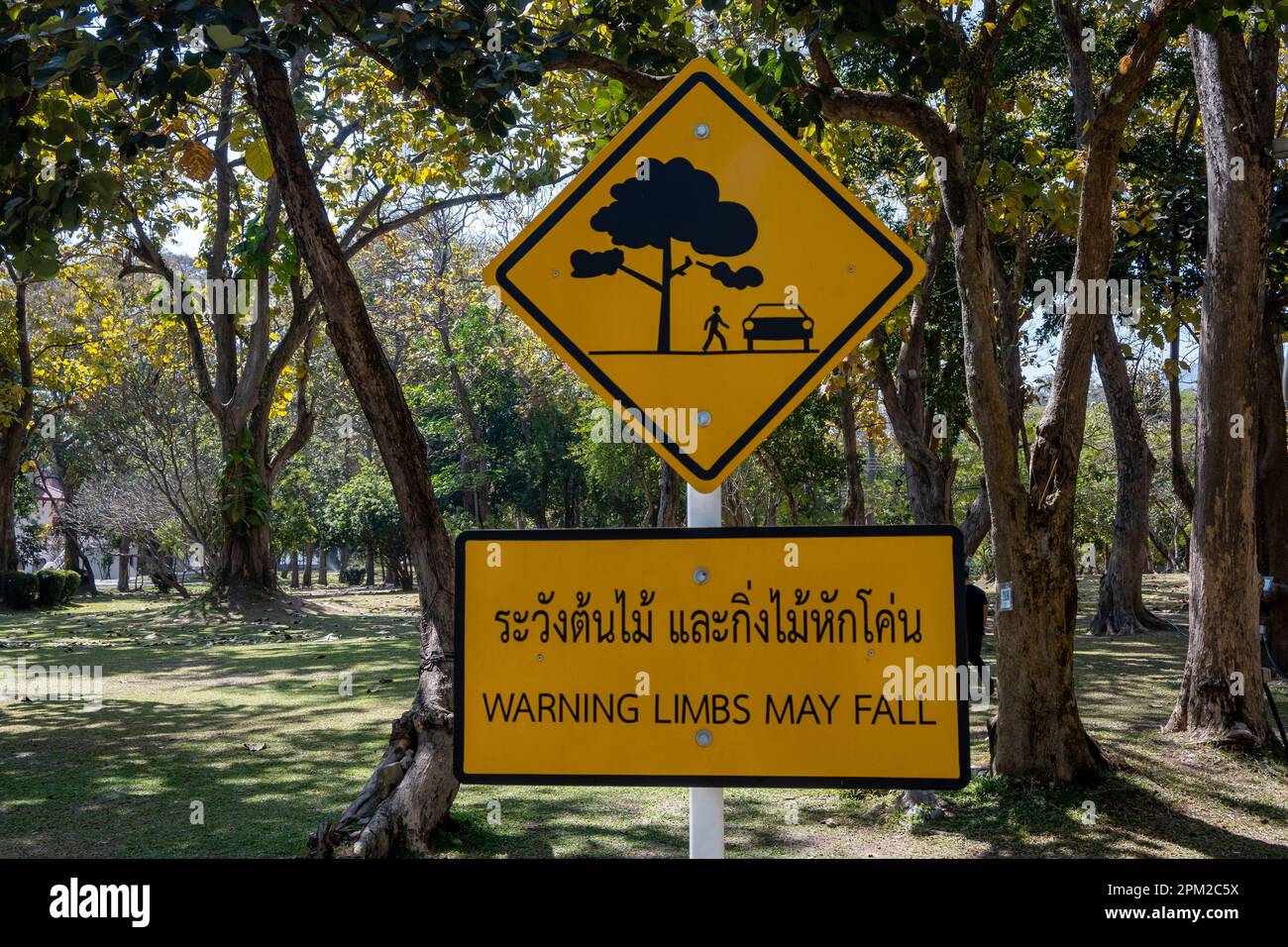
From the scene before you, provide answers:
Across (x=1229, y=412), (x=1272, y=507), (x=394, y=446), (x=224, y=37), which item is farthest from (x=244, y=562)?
(x=224, y=37)

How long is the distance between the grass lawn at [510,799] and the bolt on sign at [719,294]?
13.3 ft

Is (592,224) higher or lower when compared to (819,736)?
higher

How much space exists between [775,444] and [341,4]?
1644 centimetres

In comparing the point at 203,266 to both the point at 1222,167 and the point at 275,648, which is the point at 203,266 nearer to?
the point at 275,648

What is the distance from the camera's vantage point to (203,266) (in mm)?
20625

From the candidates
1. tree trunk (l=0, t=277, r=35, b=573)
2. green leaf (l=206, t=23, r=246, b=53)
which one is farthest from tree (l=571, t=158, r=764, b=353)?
tree trunk (l=0, t=277, r=35, b=573)

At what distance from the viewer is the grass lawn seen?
639cm

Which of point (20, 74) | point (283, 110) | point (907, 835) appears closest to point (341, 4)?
point (283, 110)

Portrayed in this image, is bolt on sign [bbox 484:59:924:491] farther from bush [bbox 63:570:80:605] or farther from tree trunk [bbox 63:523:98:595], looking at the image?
tree trunk [bbox 63:523:98:595]

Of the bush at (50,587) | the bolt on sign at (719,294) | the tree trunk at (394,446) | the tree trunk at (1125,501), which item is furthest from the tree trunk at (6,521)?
the bolt on sign at (719,294)

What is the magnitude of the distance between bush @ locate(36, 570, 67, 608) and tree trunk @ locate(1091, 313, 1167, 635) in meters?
27.3

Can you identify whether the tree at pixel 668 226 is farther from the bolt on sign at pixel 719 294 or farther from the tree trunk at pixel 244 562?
the tree trunk at pixel 244 562

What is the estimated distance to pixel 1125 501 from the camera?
18109 millimetres

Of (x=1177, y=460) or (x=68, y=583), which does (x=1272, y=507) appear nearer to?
(x=1177, y=460)
